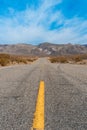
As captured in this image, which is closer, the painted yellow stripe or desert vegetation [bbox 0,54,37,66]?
the painted yellow stripe

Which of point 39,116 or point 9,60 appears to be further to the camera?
point 9,60

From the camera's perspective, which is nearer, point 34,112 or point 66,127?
point 66,127

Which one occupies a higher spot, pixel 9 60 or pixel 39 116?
pixel 39 116

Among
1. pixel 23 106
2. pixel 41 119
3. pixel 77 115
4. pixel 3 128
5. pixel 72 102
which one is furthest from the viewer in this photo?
pixel 72 102

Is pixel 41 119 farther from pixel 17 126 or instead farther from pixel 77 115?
pixel 77 115

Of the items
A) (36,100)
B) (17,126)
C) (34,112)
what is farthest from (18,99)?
(17,126)

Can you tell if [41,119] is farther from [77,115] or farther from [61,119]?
[77,115]

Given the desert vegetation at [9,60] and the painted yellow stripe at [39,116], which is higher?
the painted yellow stripe at [39,116]

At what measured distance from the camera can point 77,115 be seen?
10.6 feet

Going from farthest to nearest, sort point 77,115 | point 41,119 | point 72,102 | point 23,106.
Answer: point 72,102 < point 23,106 < point 77,115 < point 41,119

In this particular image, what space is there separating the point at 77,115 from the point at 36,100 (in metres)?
1.28

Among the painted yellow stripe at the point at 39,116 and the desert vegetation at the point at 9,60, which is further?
the desert vegetation at the point at 9,60

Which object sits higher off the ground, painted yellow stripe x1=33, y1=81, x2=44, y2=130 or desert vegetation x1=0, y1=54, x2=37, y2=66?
painted yellow stripe x1=33, y1=81, x2=44, y2=130

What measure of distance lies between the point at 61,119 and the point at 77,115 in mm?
350
